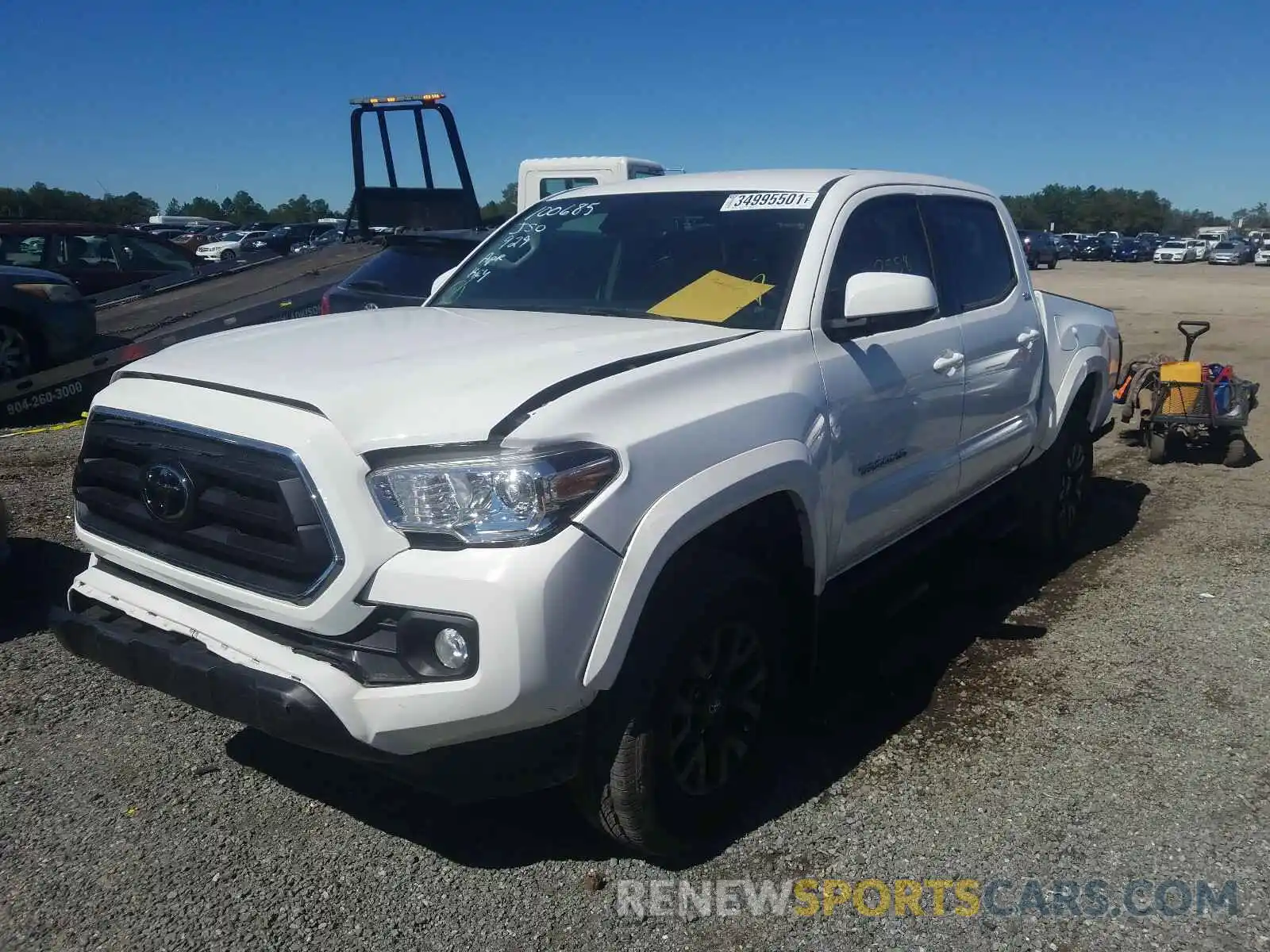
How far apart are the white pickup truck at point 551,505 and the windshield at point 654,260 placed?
0.05 ft

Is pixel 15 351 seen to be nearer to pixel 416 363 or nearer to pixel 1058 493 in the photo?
pixel 416 363

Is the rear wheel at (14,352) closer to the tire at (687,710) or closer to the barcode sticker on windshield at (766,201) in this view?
the barcode sticker on windshield at (766,201)

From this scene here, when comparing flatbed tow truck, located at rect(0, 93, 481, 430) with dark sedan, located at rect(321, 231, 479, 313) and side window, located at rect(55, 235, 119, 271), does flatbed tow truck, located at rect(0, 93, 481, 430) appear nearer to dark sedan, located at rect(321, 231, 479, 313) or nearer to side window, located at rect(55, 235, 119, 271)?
dark sedan, located at rect(321, 231, 479, 313)

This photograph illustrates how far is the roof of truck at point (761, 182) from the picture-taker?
3.91 metres

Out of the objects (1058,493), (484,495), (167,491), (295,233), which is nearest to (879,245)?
(484,495)

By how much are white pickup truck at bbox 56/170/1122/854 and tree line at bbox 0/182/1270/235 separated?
115 ft

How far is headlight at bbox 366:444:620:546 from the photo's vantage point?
2346 millimetres

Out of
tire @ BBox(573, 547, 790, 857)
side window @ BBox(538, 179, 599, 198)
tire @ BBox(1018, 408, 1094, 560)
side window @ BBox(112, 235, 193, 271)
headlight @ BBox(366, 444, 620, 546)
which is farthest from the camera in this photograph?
side window @ BBox(538, 179, 599, 198)

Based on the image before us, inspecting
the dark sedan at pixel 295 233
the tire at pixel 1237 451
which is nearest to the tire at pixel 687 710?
the tire at pixel 1237 451

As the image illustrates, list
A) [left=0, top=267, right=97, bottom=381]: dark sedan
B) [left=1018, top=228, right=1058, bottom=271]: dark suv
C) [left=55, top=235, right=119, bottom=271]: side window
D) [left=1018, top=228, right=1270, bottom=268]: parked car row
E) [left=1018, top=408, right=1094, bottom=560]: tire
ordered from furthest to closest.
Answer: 1. [left=1018, top=228, right=1270, bottom=268]: parked car row
2. [left=1018, top=228, right=1058, bottom=271]: dark suv
3. [left=55, top=235, right=119, bottom=271]: side window
4. [left=0, top=267, right=97, bottom=381]: dark sedan
5. [left=1018, top=408, right=1094, bottom=560]: tire

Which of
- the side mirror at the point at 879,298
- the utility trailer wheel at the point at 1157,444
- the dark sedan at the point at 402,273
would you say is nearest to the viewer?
the side mirror at the point at 879,298

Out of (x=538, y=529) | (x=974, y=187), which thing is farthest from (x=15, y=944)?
(x=974, y=187)

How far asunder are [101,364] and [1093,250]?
180 feet

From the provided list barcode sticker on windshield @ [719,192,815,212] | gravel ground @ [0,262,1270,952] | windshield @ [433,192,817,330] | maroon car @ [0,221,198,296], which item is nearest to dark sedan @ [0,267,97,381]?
maroon car @ [0,221,198,296]
